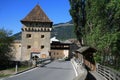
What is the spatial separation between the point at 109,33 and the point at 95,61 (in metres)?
3.82

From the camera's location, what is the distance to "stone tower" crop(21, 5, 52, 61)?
289 feet

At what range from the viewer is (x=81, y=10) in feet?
187

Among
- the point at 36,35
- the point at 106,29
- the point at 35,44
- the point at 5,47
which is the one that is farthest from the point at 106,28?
the point at 36,35

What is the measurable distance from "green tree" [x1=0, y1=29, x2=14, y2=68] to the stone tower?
22742mm

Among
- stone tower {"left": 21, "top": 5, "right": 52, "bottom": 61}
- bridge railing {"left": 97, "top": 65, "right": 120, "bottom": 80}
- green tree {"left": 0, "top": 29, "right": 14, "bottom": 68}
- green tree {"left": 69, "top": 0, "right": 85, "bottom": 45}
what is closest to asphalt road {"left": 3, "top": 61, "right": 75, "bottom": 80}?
bridge railing {"left": 97, "top": 65, "right": 120, "bottom": 80}

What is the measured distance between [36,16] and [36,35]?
6.21 meters

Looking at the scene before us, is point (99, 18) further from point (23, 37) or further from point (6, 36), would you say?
point (23, 37)

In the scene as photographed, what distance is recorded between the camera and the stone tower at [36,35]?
88125 millimetres

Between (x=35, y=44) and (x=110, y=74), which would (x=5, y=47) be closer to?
(x=35, y=44)

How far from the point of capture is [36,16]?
92.0 metres

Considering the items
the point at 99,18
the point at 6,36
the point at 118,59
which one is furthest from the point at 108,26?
the point at 6,36

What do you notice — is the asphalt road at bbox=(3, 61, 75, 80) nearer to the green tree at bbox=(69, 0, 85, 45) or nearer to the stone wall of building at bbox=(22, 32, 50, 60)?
the green tree at bbox=(69, 0, 85, 45)

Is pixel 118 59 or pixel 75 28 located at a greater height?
pixel 75 28

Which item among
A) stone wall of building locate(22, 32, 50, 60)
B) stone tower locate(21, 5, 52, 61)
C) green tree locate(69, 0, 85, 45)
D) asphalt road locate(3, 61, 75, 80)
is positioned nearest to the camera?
asphalt road locate(3, 61, 75, 80)
